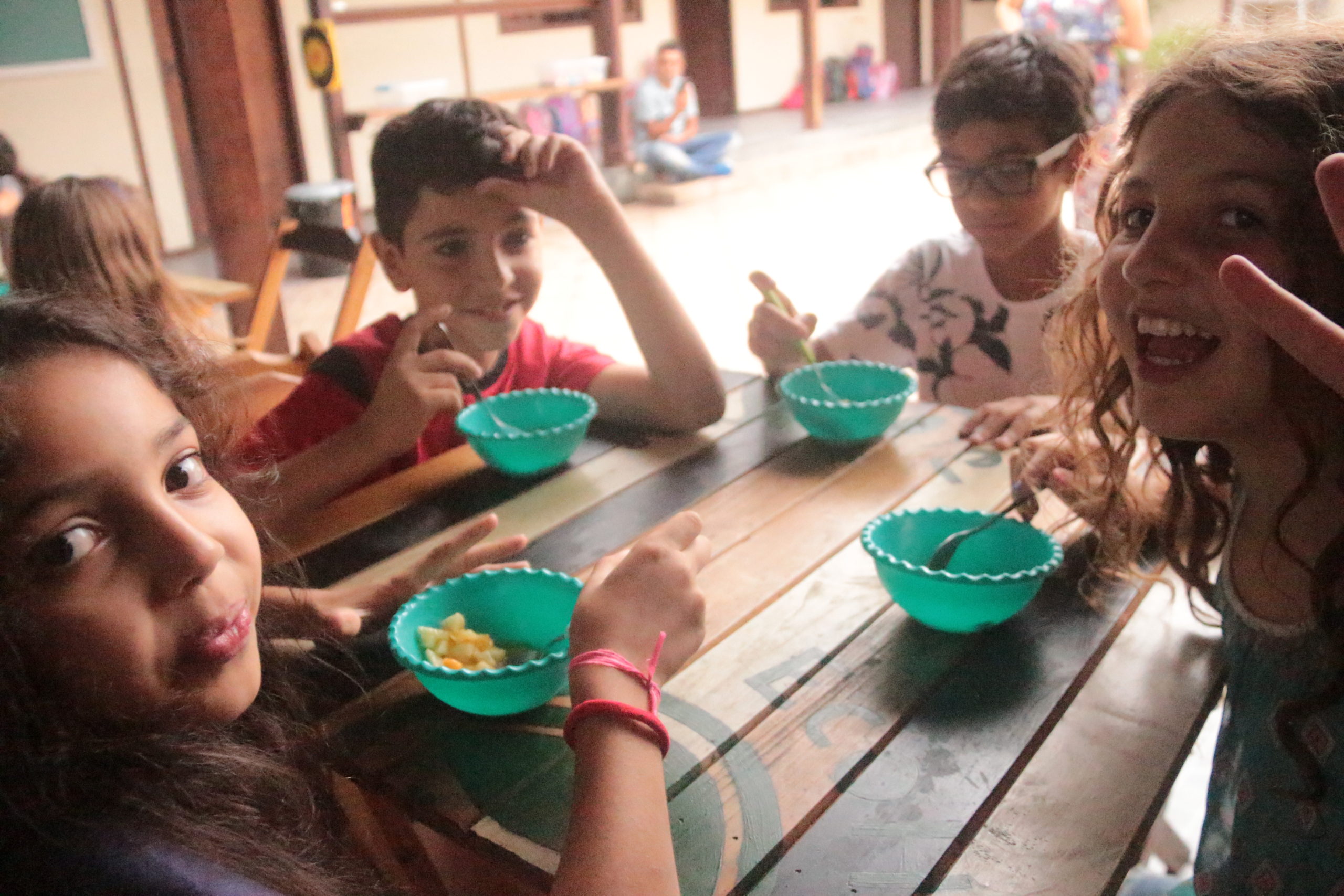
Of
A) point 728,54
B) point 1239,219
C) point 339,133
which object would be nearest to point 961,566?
point 1239,219

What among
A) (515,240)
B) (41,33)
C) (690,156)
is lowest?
(690,156)

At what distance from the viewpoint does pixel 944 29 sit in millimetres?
11219

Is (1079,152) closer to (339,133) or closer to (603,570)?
(603,570)

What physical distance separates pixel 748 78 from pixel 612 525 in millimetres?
9574

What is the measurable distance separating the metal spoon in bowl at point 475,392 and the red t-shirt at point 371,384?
0.02 meters

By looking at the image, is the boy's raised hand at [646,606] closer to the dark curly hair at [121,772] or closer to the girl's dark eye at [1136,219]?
the dark curly hair at [121,772]

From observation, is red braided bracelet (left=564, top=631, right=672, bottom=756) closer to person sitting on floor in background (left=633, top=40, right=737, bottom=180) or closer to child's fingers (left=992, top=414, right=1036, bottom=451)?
child's fingers (left=992, top=414, right=1036, bottom=451)

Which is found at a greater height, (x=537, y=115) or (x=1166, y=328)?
(x=1166, y=328)

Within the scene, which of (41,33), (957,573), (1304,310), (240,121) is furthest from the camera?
(41,33)

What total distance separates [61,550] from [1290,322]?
0.72 meters

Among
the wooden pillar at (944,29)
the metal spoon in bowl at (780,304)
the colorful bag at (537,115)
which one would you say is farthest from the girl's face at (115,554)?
the wooden pillar at (944,29)

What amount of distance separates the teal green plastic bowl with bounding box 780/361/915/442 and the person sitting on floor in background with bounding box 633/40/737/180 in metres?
6.15

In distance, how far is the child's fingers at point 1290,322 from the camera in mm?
582

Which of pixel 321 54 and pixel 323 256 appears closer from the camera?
pixel 323 256
